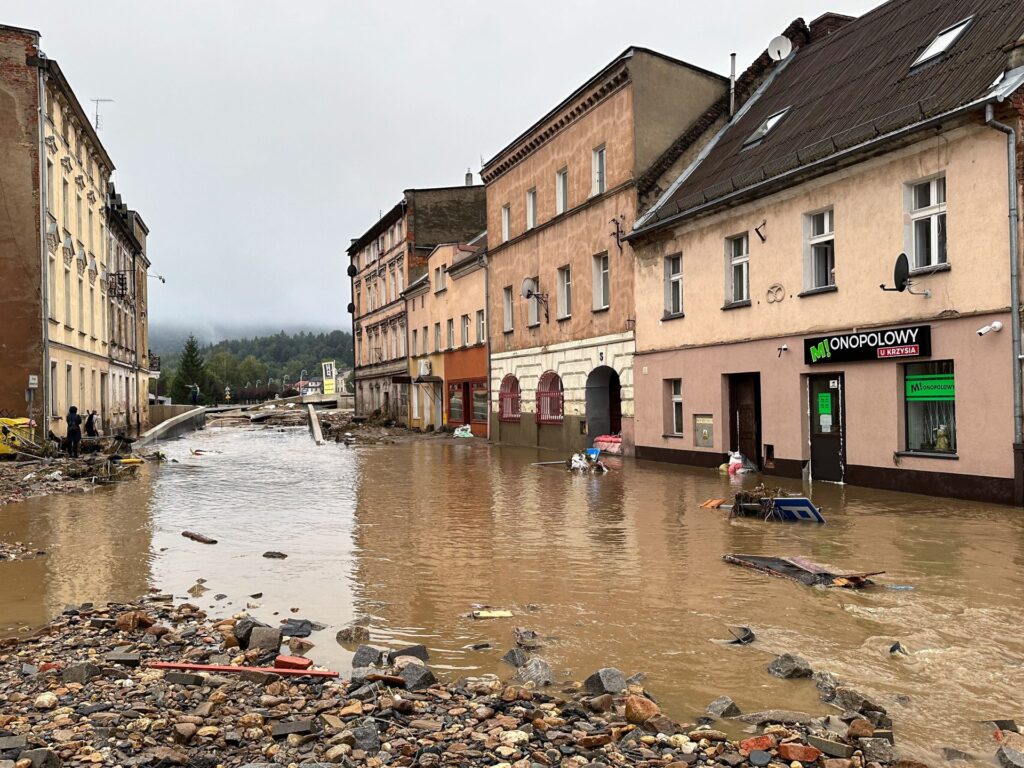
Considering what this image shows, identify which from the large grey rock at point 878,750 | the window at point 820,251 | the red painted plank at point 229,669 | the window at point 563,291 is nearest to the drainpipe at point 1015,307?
the window at point 820,251

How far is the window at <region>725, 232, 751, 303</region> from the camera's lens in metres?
19.1

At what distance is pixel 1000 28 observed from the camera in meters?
14.2

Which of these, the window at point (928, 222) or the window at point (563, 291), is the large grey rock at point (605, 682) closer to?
the window at point (928, 222)

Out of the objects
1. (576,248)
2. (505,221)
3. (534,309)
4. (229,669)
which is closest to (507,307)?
(534,309)

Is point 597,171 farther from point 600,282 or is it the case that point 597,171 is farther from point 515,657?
point 515,657

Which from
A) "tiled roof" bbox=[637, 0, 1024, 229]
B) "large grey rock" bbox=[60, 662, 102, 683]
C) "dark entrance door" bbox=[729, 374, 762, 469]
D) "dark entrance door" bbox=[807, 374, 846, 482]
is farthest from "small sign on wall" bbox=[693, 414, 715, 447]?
"large grey rock" bbox=[60, 662, 102, 683]

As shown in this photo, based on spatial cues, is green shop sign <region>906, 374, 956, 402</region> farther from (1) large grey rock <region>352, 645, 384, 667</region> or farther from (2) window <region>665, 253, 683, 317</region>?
(1) large grey rock <region>352, 645, 384, 667</region>

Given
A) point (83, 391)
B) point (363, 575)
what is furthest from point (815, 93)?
point (83, 391)

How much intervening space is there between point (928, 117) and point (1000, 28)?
8.46 feet

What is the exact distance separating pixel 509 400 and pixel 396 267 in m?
19.2

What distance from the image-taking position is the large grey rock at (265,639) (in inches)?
234

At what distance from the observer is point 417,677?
519 cm

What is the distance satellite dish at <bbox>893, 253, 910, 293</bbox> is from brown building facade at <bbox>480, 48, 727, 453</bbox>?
10.1 metres

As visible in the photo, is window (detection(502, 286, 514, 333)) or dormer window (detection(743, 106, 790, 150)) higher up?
dormer window (detection(743, 106, 790, 150))
